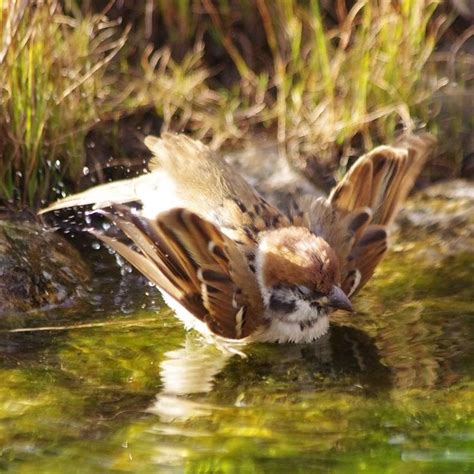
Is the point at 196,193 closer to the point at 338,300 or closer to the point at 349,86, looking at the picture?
the point at 338,300

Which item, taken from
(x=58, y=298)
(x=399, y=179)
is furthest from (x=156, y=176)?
(x=399, y=179)

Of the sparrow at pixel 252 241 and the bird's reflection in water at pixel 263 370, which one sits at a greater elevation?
the sparrow at pixel 252 241

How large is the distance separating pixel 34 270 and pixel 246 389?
62.3 inches

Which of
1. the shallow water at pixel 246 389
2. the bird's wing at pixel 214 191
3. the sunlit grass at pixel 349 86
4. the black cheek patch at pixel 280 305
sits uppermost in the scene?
the sunlit grass at pixel 349 86

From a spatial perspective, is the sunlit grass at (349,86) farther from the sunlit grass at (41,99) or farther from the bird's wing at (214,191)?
the bird's wing at (214,191)

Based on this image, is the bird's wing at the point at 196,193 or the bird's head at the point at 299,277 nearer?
the bird's head at the point at 299,277

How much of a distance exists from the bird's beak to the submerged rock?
4.67ft

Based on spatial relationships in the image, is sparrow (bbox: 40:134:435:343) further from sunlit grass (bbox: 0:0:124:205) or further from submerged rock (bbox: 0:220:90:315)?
sunlit grass (bbox: 0:0:124:205)

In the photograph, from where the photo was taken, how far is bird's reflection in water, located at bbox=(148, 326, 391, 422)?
14.8ft

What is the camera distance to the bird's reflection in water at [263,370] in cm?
450

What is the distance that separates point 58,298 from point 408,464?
2424 mm

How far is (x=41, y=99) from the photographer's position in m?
6.20

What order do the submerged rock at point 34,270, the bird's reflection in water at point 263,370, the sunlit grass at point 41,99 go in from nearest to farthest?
the bird's reflection in water at point 263,370
the submerged rock at point 34,270
the sunlit grass at point 41,99

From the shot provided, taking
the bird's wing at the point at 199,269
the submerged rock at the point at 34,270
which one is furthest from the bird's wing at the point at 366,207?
the submerged rock at the point at 34,270
